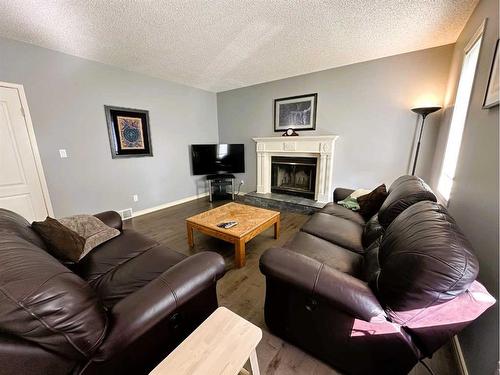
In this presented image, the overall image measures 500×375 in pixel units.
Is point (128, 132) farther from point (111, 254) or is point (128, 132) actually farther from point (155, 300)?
point (155, 300)

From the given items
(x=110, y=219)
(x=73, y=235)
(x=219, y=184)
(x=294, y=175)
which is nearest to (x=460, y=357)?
(x=73, y=235)

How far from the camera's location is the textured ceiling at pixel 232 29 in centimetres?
181

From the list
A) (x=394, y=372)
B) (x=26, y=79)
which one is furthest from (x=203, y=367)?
(x=26, y=79)

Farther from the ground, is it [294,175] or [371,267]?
[294,175]

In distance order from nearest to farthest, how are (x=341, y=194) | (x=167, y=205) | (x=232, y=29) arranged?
(x=232, y=29)
(x=341, y=194)
(x=167, y=205)

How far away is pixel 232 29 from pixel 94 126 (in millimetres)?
2455

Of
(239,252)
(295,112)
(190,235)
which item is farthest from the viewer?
(295,112)

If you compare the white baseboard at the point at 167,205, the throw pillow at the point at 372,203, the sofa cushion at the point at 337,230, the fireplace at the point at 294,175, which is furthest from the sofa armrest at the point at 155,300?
the fireplace at the point at 294,175

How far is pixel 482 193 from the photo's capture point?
1.21m

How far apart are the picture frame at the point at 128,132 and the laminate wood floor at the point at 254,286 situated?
3.86 feet

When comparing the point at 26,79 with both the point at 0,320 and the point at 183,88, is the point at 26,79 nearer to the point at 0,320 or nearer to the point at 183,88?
the point at 183,88

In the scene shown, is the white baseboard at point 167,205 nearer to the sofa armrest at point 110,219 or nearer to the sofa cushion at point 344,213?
the sofa armrest at point 110,219

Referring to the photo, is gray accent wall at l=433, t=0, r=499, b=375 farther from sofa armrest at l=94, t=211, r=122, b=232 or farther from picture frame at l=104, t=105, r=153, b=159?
picture frame at l=104, t=105, r=153, b=159

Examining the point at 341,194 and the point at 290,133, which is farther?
the point at 290,133
